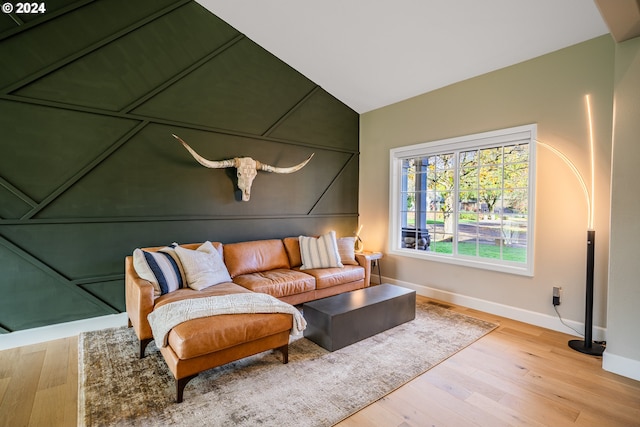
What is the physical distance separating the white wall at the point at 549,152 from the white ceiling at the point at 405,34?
0.21 metres

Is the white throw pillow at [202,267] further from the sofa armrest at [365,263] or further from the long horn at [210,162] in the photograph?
the sofa armrest at [365,263]

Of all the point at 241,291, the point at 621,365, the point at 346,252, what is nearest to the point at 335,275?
the point at 346,252

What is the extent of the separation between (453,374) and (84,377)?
280 cm

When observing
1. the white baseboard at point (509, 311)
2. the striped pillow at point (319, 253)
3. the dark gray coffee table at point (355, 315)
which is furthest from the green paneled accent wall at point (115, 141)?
the white baseboard at point (509, 311)

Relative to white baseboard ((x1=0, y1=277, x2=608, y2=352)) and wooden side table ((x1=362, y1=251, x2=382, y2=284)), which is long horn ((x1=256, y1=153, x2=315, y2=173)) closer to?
wooden side table ((x1=362, y1=251, x2=382, y2=284))

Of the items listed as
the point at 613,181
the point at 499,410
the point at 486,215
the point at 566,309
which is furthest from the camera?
the point at 486,215

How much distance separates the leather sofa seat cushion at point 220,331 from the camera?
6.58 feet

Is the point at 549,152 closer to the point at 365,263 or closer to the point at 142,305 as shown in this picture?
the point at 365,263

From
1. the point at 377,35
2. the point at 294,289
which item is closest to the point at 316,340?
the point at 294,289

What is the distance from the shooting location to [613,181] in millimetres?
2479

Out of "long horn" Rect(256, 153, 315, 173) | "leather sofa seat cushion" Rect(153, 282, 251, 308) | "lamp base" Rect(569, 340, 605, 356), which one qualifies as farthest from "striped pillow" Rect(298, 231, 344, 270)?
"lamp base" Rect(569, 340, 605, 356)

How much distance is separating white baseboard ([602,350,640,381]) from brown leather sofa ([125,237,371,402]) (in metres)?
2.50

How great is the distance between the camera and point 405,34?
11.4ft

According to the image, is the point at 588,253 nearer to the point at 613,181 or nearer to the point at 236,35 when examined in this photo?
the point at 613,181
